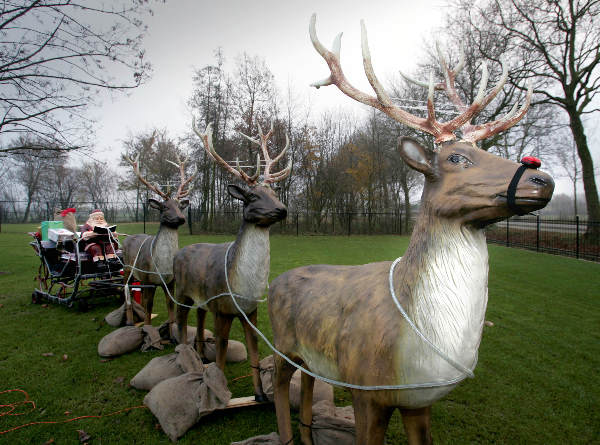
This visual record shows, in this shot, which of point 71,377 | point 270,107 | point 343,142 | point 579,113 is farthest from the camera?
point 343,142

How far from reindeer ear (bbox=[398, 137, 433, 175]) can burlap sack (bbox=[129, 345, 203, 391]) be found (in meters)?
3.41

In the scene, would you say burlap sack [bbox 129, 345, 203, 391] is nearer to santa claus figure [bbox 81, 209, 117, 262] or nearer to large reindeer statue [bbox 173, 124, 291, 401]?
large reindeer statue [bbox 173, 124, 291, 401]

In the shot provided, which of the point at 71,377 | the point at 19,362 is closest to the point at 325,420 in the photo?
the point at 71,377

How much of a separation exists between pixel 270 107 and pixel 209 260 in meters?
21.1

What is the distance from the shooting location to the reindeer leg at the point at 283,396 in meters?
2.64

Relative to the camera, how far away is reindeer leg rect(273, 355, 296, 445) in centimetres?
264

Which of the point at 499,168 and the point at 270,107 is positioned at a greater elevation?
the point at 270,107

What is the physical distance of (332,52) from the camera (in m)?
2.10

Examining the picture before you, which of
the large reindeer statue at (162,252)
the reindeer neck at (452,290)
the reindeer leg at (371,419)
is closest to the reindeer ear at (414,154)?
the reindeer neck at (452,290)

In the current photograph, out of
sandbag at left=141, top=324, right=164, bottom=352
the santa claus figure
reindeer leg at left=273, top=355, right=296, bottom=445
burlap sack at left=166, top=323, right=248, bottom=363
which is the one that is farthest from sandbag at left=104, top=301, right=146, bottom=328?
reindeer leg at left=273, top=355, right=296, bottom=445

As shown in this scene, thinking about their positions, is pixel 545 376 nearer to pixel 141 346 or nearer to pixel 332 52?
pixel 332 52

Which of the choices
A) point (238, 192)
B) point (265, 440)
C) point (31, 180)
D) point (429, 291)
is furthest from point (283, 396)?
point (31, 180)

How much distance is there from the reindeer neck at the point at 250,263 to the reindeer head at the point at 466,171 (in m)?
2.00

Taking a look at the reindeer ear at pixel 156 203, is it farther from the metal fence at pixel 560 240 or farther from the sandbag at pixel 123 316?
the metal fence at pixel 560 240
